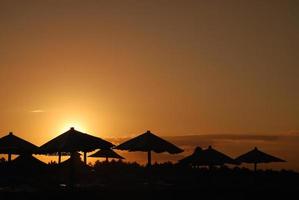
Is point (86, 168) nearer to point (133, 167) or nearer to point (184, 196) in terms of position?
point (133, 167)

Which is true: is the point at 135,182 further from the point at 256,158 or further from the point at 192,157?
the point at 256,158

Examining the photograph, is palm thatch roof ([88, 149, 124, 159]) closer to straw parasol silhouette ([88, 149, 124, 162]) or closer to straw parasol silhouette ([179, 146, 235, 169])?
straw parasol silhouette ([88, 149, 124, 162])

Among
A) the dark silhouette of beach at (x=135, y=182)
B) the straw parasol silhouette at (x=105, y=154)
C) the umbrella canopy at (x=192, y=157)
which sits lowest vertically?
the dark silhouette of beach at (x=135, y=182)

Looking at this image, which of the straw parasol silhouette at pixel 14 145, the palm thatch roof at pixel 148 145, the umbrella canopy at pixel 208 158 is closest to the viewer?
the palm thatch roof at pixel 148 145

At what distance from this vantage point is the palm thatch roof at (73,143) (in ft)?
78.1

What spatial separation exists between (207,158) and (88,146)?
877 centimetres

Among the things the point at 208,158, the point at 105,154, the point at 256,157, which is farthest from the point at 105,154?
the point at 256,157

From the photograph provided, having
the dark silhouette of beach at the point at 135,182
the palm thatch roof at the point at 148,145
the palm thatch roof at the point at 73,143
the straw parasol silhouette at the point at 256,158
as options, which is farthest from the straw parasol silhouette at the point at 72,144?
the straw parasol silhouette at the point at 256,158

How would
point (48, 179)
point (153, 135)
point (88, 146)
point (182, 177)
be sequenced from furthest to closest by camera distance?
point (182, 177) < point (48, 179) < point (153, 135) < point (88, 146)

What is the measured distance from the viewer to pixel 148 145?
86.2ft

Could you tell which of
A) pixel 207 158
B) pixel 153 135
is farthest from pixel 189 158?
pixel 153 135

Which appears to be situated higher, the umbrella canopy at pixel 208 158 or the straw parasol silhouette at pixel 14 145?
the straw parasol silhouette at pixel 14 145

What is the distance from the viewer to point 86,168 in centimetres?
3161

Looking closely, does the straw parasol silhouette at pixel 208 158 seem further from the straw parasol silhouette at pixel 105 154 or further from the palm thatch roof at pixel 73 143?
the straw parasol silhouette at pixel 105 154
